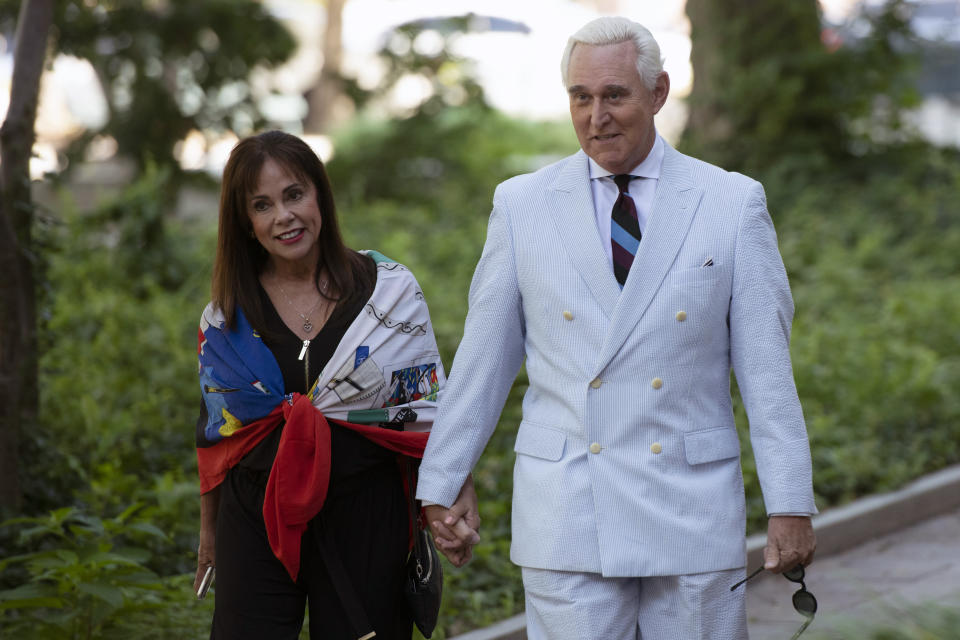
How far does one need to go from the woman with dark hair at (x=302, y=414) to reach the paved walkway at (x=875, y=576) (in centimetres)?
216

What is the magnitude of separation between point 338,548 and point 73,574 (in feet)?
4.55

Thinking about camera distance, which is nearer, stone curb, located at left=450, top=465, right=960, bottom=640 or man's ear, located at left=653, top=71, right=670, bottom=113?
man's ear, located at left=653, top=71, right=670, bottom=113

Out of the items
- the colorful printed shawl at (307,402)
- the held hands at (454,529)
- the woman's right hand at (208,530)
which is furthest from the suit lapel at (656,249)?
the woman's right hand at (208,530)

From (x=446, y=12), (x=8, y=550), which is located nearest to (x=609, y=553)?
(x=8, y=550)

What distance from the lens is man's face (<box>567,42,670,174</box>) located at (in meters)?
3.39

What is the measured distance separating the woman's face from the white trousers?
1.16 m

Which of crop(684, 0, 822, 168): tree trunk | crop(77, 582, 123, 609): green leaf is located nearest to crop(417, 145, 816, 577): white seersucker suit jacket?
crop(77, 582, 123, 609): green leaf

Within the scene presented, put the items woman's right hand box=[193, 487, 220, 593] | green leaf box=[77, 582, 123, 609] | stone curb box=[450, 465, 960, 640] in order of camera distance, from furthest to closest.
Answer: stone curb box=[450, 465, 960, 640] < green leaf box=[77, 582, 123, 609] < woman's right hand box=[193, 487, 220, 593]

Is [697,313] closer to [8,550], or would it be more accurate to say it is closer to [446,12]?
[8,550]

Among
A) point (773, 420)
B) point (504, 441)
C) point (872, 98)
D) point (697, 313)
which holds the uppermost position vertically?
point (872, 98)

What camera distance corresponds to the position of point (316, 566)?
361 cm

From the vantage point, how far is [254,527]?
3596 mm

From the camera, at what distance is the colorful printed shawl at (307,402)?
11.5 ft

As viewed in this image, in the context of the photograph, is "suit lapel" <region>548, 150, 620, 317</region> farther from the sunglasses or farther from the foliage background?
the foliage background
